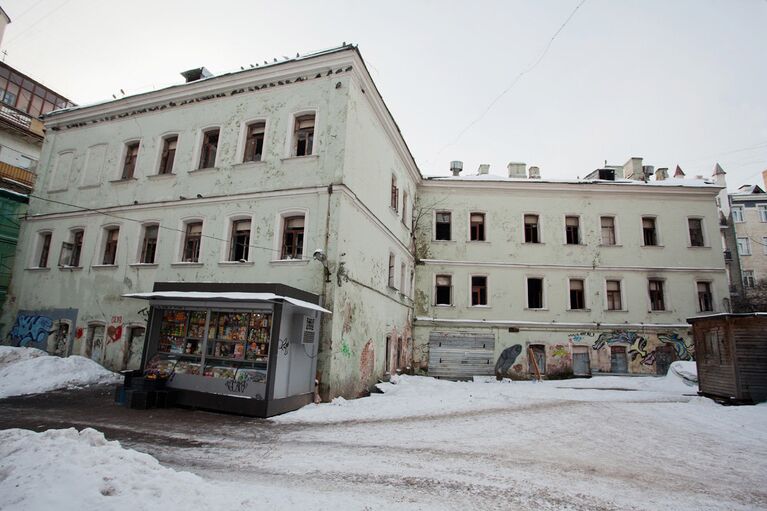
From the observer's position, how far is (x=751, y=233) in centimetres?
3762

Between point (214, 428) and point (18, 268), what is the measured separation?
16.3 m

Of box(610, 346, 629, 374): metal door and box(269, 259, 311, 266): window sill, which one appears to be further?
box(610, 346, 629, 374): metal door

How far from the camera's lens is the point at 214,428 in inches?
352

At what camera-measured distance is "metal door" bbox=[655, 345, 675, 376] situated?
71.0 feet

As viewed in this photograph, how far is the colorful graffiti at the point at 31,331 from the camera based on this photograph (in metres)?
16.9

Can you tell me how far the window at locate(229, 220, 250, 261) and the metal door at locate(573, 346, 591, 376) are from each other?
58.2 feet

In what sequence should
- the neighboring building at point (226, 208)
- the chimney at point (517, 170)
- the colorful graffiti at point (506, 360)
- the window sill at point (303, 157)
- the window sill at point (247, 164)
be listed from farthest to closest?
the chimney at point (517, 170) < the colorful graffiti at point (506, 360) < the window sill at point (247, 164) < the window sill at point (303, 157) < the neighboring building at point (226, 208)

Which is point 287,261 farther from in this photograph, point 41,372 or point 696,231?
point 696,231

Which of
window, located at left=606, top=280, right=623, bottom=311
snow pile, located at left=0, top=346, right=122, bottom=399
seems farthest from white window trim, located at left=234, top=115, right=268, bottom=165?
window, located at left=606, top=280, right=623, bottom=311

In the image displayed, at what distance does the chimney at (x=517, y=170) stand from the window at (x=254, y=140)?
16.0 meters

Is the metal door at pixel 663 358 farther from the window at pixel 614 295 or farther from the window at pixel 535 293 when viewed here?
the window at pixel 535 293

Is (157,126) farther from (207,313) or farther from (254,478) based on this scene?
(254,478)

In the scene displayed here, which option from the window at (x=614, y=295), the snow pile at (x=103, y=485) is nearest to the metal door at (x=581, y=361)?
the window at (x=614, y=295)

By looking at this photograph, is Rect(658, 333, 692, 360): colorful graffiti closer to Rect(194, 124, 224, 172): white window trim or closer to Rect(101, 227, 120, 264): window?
Rect(194, 124, 224, 172): white window trim
